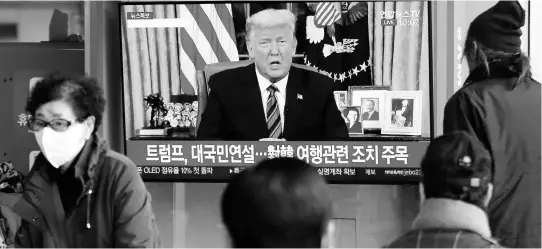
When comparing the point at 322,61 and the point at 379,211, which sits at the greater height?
the point at 322,61

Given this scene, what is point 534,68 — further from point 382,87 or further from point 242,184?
point 242,184

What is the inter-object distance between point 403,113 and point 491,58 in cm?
101

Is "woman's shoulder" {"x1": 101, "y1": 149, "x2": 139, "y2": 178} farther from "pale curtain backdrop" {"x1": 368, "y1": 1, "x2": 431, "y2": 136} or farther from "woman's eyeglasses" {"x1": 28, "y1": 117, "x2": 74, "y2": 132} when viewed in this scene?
"pale curtain backdrop" {"x1": 368, "y1": 1, "x2": 431, "y2": 136}

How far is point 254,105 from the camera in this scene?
434 cm

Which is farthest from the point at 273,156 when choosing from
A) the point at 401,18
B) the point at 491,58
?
the point at 491,58

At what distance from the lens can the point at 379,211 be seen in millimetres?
4496

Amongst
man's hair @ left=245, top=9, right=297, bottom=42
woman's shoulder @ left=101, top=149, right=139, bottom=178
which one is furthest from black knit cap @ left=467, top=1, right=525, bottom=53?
woman's shoulder @ left=101, top=149, right=139, bottom=178

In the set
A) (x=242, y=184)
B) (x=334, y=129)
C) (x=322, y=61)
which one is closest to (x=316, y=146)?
(x=334, y=129)

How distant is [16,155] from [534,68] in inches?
122

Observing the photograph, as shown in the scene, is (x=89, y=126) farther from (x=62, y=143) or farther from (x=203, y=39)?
(x=203, y=39)

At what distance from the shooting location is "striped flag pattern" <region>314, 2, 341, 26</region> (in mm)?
4301

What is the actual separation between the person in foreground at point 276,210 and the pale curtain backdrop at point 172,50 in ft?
9.84

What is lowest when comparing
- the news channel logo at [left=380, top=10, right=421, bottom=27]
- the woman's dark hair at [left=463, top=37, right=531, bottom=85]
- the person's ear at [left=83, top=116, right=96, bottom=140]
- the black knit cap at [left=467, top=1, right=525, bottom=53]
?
the person's ear at [left=83, top=116, right=96, bottom=140]

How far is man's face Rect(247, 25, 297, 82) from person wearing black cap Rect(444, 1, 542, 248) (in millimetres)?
1257
